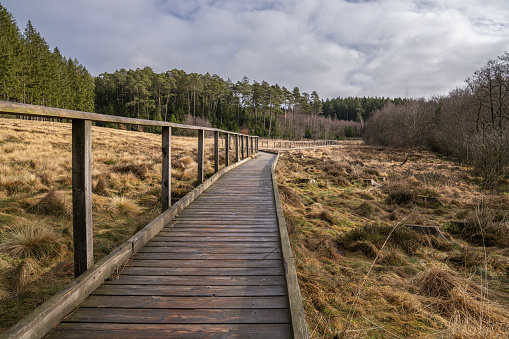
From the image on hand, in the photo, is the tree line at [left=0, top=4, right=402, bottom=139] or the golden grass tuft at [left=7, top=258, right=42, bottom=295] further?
the tree line at [left=0, top=4, right=402, bottom=139]

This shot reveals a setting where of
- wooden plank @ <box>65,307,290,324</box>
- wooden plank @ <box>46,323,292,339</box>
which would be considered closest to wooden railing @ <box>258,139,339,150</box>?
wooden plank @ <box>65,307,290,324</box>

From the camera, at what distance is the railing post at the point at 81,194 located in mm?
2342

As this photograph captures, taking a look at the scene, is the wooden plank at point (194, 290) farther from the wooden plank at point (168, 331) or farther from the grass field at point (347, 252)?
the grass field at point (347, 252)

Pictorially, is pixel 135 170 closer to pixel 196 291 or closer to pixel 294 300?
pixel 196 291

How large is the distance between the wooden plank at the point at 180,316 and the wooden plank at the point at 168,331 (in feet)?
0.14

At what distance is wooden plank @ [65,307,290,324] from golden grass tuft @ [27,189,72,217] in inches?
173

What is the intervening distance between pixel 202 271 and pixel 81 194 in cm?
134

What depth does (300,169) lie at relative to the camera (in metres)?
17.8

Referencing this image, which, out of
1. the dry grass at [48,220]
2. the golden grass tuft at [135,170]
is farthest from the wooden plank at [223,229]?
the golden grass tuft at [135,170]

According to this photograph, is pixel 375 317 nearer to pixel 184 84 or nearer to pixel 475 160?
pixel 475 160

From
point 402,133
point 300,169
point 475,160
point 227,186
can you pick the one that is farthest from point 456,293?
point 402,133

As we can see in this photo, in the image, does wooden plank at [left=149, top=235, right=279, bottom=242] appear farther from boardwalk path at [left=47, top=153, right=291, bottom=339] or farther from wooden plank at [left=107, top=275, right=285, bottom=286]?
wooden plank at [left=107, top=275, right=285, bottom=286]

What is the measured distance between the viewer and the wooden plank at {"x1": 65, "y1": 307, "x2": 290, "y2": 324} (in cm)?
209

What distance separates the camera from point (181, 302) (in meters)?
2.35
